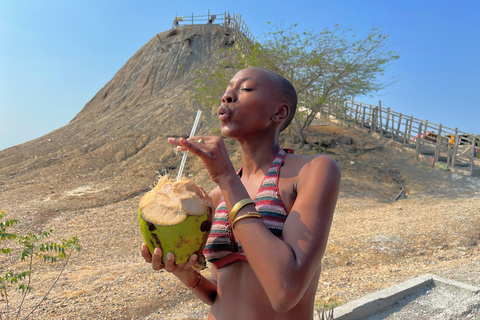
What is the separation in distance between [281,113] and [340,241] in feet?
20.5

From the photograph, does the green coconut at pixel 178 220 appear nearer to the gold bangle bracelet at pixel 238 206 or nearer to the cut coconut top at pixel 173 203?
the cut coconut top at pixel 173 203

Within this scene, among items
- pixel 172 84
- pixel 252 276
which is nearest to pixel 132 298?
pixel 252 276

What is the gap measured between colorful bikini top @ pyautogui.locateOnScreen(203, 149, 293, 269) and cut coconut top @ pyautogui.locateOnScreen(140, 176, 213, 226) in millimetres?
104

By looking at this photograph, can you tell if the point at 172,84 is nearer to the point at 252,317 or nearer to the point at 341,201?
the point at 341,201

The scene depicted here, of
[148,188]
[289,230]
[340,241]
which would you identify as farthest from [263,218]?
[148,188]

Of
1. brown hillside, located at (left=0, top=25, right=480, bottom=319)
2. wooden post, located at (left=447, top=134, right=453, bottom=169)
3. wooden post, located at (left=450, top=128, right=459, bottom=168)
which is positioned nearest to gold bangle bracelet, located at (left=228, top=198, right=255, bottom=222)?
brown hillside, located at (left=0, top=25, right=480, bottom=319)

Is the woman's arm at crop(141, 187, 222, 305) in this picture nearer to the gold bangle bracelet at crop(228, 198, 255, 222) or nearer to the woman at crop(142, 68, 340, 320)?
the woman at crop(142, 68, 340, 320)

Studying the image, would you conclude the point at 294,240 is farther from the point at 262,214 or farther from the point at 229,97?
the point at 229,97

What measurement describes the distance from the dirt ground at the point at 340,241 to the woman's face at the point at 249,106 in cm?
372

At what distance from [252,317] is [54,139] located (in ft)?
70.6

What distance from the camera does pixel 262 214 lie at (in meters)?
1.25

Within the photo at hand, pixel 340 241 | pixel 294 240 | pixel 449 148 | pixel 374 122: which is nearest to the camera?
pixel 294 240

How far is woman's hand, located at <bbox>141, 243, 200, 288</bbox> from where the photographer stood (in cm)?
131

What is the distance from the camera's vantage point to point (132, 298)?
511 centimetres
